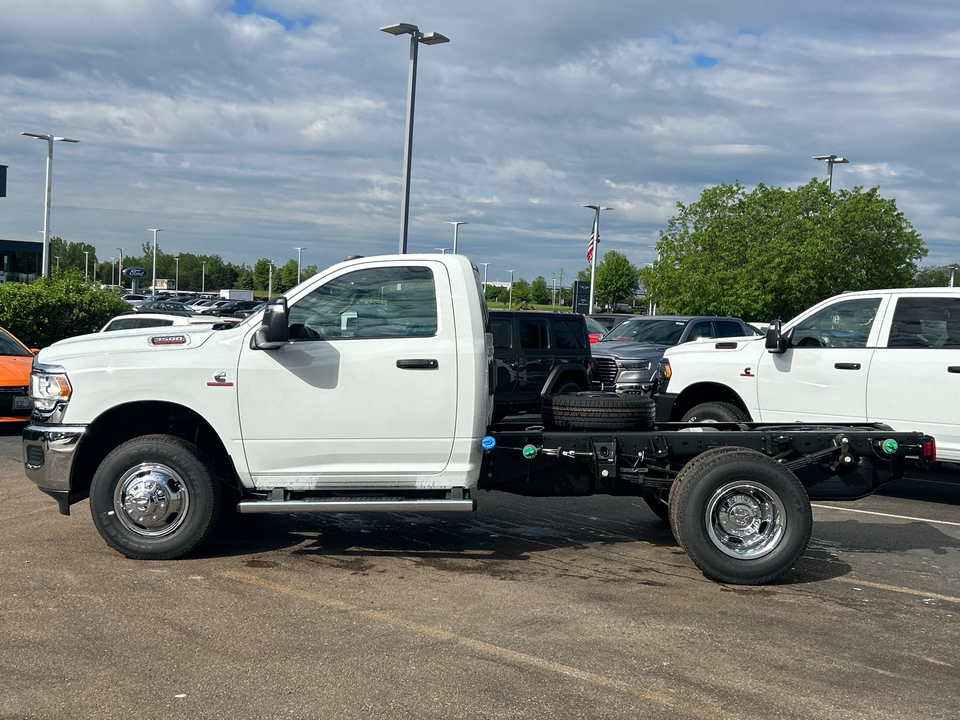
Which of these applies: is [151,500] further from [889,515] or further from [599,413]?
[889,515]

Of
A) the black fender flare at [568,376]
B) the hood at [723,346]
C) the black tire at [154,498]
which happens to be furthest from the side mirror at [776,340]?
the black tire at [154,498]

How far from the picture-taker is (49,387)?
21.4 ft

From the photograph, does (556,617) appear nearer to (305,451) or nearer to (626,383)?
(305,451)

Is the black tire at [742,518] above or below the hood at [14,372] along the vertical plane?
below

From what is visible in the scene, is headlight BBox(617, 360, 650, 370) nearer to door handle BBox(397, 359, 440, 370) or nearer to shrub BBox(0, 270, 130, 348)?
door handle BBox(397, 359, 440, 370)

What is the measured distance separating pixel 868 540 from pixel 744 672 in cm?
368

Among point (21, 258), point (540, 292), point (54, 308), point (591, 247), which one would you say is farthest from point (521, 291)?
point (54, 308)

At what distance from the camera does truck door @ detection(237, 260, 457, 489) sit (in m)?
6.45

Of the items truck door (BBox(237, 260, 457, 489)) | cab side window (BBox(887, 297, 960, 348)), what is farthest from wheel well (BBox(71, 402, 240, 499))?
cab side window (BBox(887, 297, 960, 348))

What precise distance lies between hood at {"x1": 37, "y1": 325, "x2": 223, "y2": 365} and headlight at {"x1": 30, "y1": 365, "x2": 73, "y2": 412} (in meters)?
0.07

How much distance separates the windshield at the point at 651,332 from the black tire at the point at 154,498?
13311 millimetres

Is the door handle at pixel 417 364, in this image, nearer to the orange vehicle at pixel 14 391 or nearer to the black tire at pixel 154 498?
the black tire at pixel 154 498

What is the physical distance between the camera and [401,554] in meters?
7.01

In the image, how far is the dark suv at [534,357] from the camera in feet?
47.0
